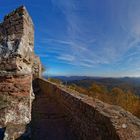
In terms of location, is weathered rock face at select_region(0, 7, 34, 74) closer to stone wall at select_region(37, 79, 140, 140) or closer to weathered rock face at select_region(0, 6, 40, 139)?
weathered rock face at select_region(0, 6, 40, 139)

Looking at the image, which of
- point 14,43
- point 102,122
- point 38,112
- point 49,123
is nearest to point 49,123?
point 49,123

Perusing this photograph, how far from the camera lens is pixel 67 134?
6262 millimetres

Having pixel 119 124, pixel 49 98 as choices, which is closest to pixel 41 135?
pixel 119 124

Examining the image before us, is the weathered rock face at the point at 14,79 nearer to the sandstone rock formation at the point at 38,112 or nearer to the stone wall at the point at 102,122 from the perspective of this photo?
the sandstone rock formation at the point at 38,112

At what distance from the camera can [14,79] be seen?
6.45 m

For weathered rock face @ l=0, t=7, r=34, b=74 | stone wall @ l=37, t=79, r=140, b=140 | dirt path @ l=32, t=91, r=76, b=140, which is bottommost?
dirt path @ l=32, t=91, r=76, b=140

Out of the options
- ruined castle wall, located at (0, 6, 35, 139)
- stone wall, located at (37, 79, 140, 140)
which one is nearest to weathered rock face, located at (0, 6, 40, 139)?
ruined castle wall, located at (0, 6, 35, 139)

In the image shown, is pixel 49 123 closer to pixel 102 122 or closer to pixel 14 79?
pixel 14 79

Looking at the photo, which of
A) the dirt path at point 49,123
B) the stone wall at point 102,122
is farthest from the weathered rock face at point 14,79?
the stone wall at point 102,122

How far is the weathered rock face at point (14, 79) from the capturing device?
5.74 metres

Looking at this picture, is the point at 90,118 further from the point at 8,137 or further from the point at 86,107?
the point at 8,137

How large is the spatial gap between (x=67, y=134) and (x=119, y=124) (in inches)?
127

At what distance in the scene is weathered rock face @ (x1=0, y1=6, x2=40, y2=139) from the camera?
18.8 feet

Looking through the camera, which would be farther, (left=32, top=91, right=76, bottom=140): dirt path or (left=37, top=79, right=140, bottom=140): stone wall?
(left=32, top=91, right=76, bottom=140): dirt path
